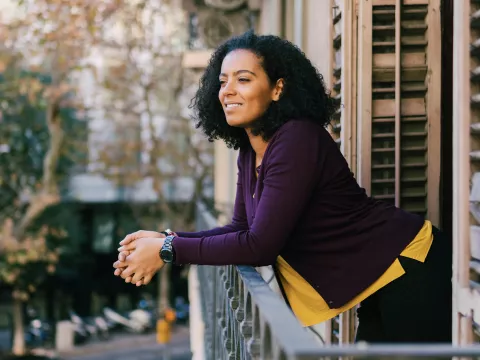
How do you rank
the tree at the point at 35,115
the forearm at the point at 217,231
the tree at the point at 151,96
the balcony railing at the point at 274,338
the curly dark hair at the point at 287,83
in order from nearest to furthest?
the balcony railing at the point at 274,338, the curly dark hair at the point at 287,83, the forearm at the point at 217,231, the tree at the point at 35,115, the tree at the point at 151,96

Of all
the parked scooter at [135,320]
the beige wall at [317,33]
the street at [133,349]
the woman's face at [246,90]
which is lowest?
the street at [133,349]

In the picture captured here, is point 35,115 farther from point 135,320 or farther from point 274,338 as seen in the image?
point 274,338

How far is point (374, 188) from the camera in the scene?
3.35 meters

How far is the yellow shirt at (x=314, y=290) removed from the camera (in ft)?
8.07

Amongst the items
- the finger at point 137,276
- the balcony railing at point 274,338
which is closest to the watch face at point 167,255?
the finger at point 137,276

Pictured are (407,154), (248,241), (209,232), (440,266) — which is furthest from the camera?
(407,154)

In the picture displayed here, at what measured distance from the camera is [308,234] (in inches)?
95.7

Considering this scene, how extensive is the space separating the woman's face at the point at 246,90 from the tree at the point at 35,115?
8838 mm

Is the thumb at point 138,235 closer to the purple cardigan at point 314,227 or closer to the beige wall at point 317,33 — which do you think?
the purple cardigan at point 314,227

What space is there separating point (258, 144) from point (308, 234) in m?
0.41

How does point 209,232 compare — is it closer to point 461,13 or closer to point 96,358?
point 461,13

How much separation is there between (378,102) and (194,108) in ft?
2.84

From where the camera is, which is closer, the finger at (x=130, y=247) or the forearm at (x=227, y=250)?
the forearm at (x=227, y=250)

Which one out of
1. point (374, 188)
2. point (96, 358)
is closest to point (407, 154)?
point (374, 188)
